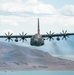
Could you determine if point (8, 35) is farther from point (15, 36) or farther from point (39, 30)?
point (39, 30)

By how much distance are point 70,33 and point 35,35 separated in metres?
22.3

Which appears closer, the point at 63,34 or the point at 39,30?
the point at 39,30

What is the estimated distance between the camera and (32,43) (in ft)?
470

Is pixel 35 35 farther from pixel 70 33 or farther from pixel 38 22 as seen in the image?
pixel 70 33

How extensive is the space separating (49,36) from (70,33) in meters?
9.70

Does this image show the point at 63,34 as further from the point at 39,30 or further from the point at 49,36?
the point at 39,30

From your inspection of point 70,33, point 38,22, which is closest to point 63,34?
point 70,33

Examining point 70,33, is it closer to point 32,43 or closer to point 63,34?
point 63,34

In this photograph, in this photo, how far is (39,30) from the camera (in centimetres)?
14625

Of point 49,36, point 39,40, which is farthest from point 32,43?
point 49,36

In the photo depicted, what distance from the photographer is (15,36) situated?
164m

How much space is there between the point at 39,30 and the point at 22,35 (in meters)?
15.9

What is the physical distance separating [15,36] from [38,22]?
745 inches

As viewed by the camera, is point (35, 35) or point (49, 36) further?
point (49, 36)
